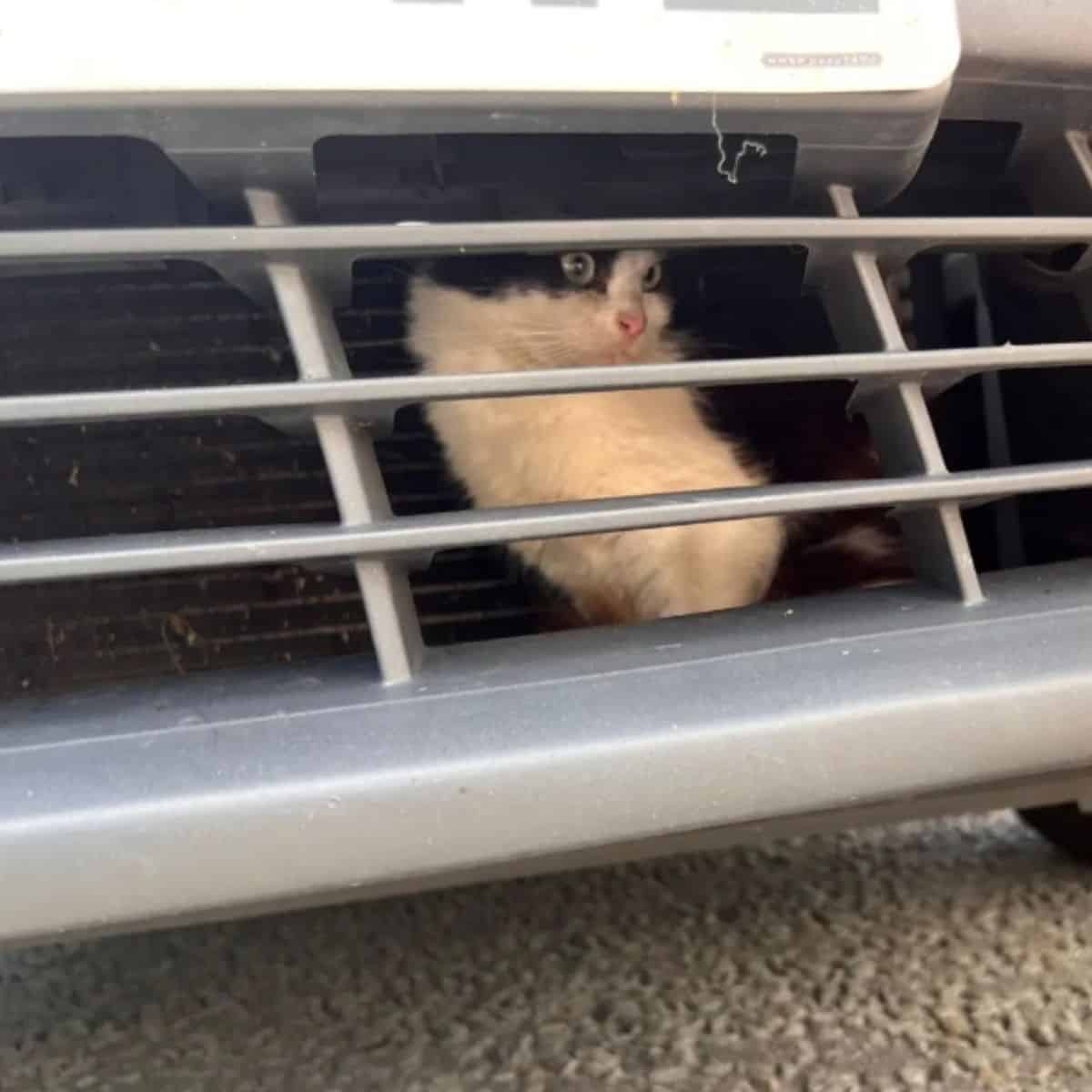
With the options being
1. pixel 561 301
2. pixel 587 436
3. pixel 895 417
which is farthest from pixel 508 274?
pixel 895 417

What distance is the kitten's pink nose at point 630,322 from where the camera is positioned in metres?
1.13

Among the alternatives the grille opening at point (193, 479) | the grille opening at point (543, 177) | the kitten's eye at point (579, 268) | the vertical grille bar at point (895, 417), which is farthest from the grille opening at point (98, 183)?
the kitten's eye at point (579, 268)

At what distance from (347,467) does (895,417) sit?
0.97 ft

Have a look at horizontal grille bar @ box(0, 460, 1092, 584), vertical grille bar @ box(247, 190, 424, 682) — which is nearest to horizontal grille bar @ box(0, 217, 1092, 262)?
vertical grille bar @ box(247, 190, 424, 682)

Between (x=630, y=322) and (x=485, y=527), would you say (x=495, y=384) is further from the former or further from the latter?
(x=630, y=322)

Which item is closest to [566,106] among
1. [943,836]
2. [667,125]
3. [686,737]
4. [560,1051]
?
[667,125]

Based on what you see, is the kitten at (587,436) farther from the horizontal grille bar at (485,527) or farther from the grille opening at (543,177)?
the horizontal grille bar at (485,527)

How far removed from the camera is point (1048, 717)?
528mm

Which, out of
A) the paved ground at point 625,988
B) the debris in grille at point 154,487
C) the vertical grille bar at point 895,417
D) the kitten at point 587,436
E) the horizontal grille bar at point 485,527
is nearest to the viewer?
the horizontal grille bar at point 485,527

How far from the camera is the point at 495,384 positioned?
1.80 feet

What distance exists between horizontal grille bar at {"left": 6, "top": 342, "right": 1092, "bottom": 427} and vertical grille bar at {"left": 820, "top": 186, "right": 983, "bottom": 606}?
2 cm

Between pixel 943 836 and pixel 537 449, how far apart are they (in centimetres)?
53

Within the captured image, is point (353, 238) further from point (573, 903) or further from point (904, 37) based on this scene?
point (573, 903)

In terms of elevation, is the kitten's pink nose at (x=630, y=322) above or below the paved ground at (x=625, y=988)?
above
